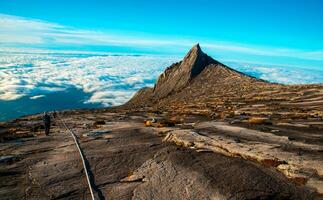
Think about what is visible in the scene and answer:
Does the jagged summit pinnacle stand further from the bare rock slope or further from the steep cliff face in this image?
the bare rock slope

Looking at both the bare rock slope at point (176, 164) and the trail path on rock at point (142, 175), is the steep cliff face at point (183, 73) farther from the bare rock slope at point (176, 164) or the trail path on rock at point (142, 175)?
the trail path on rock at point (142, 175)

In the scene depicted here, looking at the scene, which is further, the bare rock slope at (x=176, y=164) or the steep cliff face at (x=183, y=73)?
the steep cliff face at (x=183, y=73)

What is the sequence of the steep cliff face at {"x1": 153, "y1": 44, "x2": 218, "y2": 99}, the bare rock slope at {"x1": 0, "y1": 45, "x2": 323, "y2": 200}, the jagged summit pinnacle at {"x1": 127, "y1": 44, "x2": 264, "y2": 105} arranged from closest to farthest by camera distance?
the bare rock slope at {"x1": 0, "y1": 45, "x2": 323, "y2": 200}
the jagged summit pinnacle at {"x1": 127, "y1": 44, "x2": 264, "y2": 105}
the steep cliff face at {"x1": 153, "y1": 44, "x2": 218, "y2": 99}

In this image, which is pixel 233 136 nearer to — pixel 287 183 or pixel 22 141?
pixel 287 183

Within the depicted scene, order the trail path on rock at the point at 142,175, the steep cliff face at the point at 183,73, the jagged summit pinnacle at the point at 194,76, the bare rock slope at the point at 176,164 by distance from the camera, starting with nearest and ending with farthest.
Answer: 1. the trail path on rock at the point at 142,175
2. the bare rock slope at the point at 176,164
3. the jagged summit pinnacle at the point at 194,76
4. the steep cliff face at the point at 183,73

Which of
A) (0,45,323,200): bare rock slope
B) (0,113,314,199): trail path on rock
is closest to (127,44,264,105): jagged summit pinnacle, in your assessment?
(0,45,323,200): bare rock slope

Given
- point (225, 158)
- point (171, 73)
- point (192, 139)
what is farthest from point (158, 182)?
point (171, 73)

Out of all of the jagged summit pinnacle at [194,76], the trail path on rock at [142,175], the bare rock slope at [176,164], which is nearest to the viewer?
the trail path on rock at [142,175]

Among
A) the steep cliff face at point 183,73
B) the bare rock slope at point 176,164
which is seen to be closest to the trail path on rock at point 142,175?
the bare rock slope at point 176,164

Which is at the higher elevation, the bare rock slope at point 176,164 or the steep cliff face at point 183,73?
the bare rock slope at point 176,164
